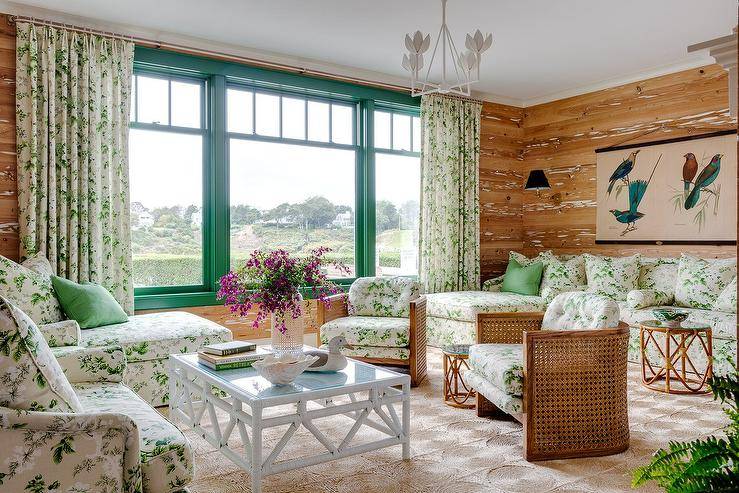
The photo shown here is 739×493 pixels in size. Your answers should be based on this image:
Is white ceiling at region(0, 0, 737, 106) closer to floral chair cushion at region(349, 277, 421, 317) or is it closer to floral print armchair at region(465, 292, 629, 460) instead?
floral chair cushion at region(349, 277, 421, 317)

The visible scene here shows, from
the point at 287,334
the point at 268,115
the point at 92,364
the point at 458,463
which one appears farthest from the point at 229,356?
the point at 268,115

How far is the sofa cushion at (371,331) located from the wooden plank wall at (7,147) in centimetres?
238

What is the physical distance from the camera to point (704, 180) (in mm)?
5500

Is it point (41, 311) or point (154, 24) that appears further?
point (154, 24)

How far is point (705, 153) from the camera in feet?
18.0

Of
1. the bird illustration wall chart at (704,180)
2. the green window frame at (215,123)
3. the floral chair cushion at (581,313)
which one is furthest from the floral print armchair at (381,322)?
the bird illustration wall chart at (704,180)

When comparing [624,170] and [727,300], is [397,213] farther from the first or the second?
[727,300]

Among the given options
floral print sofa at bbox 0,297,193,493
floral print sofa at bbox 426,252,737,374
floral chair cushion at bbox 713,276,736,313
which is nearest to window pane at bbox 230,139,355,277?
floral print sofa at bbox 426,252,737,374

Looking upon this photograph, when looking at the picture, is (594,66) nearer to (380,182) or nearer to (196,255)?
(380,182)

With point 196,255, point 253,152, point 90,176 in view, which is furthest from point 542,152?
point 90,176

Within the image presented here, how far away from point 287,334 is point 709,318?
346cm

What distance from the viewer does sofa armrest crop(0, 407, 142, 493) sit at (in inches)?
65.8

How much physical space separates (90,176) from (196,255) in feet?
3.74

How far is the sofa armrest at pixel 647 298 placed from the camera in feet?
17.0
